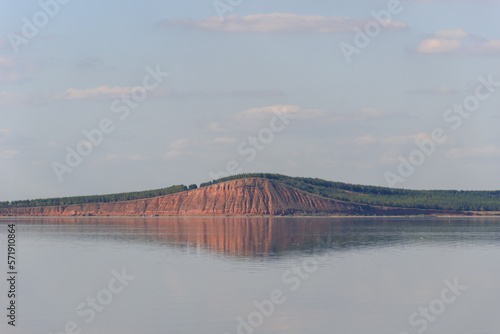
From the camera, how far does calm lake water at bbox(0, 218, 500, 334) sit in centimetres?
3600

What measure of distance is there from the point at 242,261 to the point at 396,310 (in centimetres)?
2453

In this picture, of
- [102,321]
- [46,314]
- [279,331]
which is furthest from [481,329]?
[46,314]

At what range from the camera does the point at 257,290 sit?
4572 centimetres

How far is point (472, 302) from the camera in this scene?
42406mm

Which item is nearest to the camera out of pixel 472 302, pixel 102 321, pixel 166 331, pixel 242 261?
A: pixel 166 331

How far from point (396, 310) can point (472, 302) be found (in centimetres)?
613

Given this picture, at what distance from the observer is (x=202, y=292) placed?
44.7m

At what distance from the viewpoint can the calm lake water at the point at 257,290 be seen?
36000 mm

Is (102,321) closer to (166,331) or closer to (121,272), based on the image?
(166,331)

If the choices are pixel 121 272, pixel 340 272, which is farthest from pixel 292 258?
pixel 121 272

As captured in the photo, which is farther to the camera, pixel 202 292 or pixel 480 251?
pixel 480 251

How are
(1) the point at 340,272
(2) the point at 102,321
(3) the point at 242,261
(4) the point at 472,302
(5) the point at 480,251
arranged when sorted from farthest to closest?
1. (5) the point at 480,251
2. (3) the point at 242,261
3. (1) the point at 340,272
4. (4) the point at 472,302
5. (2) the point at 102,321

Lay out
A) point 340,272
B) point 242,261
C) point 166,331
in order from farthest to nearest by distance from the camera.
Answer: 1. point 242,261
2. point 340,272
3. point 166,331

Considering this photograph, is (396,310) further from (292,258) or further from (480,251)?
(480,251)
